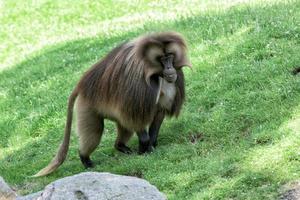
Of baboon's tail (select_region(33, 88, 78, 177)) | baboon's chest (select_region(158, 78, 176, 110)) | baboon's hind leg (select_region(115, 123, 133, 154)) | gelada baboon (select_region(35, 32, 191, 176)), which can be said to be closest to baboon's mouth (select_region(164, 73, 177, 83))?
gelada baboon (select_region(35, 32, 191, 176))

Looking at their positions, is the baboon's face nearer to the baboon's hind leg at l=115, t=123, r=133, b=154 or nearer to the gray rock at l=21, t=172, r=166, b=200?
the baboon's hind leg at l=115, t=123, r=133, b=154

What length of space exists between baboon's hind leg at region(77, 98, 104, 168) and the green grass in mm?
306

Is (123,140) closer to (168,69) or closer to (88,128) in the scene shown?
(88,128)

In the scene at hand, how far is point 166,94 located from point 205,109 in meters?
1.12

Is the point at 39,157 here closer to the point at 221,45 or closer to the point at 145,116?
the point at 145,116

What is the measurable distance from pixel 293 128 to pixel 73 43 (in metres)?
7.80

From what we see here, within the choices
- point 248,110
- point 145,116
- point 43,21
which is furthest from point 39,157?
point 43,21

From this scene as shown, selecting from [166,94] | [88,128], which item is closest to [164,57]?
[166,94]

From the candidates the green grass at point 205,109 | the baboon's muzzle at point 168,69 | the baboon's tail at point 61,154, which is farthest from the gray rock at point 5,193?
the baboon's muzzle at point 168,69

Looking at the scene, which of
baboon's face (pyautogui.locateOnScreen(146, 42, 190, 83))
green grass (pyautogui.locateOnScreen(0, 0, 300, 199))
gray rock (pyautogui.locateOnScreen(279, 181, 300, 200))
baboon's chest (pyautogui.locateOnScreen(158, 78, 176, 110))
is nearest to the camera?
gray rock (pyautogui.locateOnScreen(279, 181, 300, 200))

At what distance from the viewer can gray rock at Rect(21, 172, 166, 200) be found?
6.24 metres

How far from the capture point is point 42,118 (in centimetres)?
1089

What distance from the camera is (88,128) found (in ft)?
29.3

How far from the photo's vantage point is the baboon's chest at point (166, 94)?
28.0 feet
